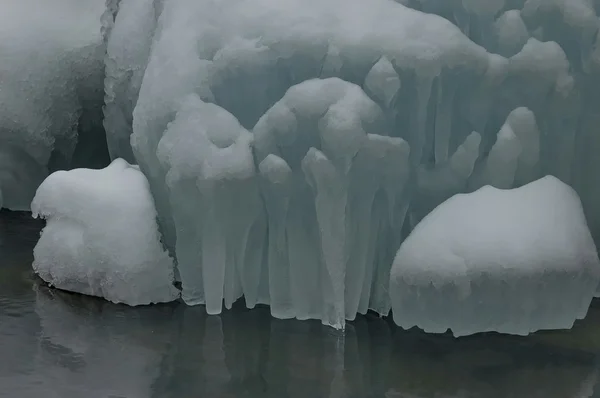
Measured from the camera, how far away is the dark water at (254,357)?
17.0ft

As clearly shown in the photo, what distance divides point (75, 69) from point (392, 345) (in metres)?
6.24

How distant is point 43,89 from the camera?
1034cm

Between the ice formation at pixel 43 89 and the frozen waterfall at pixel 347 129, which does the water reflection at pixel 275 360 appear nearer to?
the frozen waterfall at pixel 347 129

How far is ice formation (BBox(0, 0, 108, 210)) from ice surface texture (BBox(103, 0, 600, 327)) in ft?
13.5

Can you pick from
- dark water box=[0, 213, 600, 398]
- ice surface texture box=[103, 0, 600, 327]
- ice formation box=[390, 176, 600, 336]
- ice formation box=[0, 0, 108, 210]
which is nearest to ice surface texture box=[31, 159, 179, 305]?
dark water box=[0, 213, 600, 398]

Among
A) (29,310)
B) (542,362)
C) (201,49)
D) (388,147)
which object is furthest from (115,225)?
(542,362)

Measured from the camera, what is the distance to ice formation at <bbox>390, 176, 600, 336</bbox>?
5.83 metres

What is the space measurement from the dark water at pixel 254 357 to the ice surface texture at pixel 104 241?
187 mm

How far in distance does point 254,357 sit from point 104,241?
1746 millimetres

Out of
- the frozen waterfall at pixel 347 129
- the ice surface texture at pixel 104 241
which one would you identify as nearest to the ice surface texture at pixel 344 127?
the frozen waterfall at pixel 347 129

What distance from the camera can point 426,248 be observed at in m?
5.95

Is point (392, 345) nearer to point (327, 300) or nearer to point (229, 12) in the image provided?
point (327, 300)

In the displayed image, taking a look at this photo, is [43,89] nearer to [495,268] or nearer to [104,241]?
[104,241]

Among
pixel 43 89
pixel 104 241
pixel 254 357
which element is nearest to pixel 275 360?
pixel 254 357
